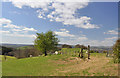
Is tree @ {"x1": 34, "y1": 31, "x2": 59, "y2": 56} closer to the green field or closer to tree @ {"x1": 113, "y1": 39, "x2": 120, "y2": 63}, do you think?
the green field

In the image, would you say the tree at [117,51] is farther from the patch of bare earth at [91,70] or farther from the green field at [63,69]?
the patch of bare earth at [91,70]

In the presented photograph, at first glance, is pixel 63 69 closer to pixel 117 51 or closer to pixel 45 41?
pixel 117 51

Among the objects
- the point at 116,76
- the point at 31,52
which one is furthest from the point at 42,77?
the point at 31,52

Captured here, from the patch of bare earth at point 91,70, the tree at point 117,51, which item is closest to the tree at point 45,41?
the patch of bare earth at point 91,70

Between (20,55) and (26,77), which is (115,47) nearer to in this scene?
(26,77)

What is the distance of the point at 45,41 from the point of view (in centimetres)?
3297

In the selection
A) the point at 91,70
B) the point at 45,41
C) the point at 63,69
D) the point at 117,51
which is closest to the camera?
the point at 91,70

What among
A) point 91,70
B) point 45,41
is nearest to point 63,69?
point 91,70

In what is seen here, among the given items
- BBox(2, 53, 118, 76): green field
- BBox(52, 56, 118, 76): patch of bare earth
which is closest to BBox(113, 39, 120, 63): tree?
BBox(2, 53, 118, 76): green field

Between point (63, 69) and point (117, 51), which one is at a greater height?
point (117, 51)

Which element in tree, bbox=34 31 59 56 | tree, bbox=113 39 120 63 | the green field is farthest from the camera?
tree, bbox=34 31 59 56

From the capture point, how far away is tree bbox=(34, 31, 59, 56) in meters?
32.9

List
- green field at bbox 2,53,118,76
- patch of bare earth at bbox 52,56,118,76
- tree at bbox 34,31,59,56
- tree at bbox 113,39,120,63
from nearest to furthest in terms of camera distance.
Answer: patch of bare earth at bbox 52,56,118,76 < green field at bbox 2,53,118,76 < tree at bbox 113,39,120,63 < tree at bbox 34,31,59,56

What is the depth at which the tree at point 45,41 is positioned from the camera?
32938 mm
